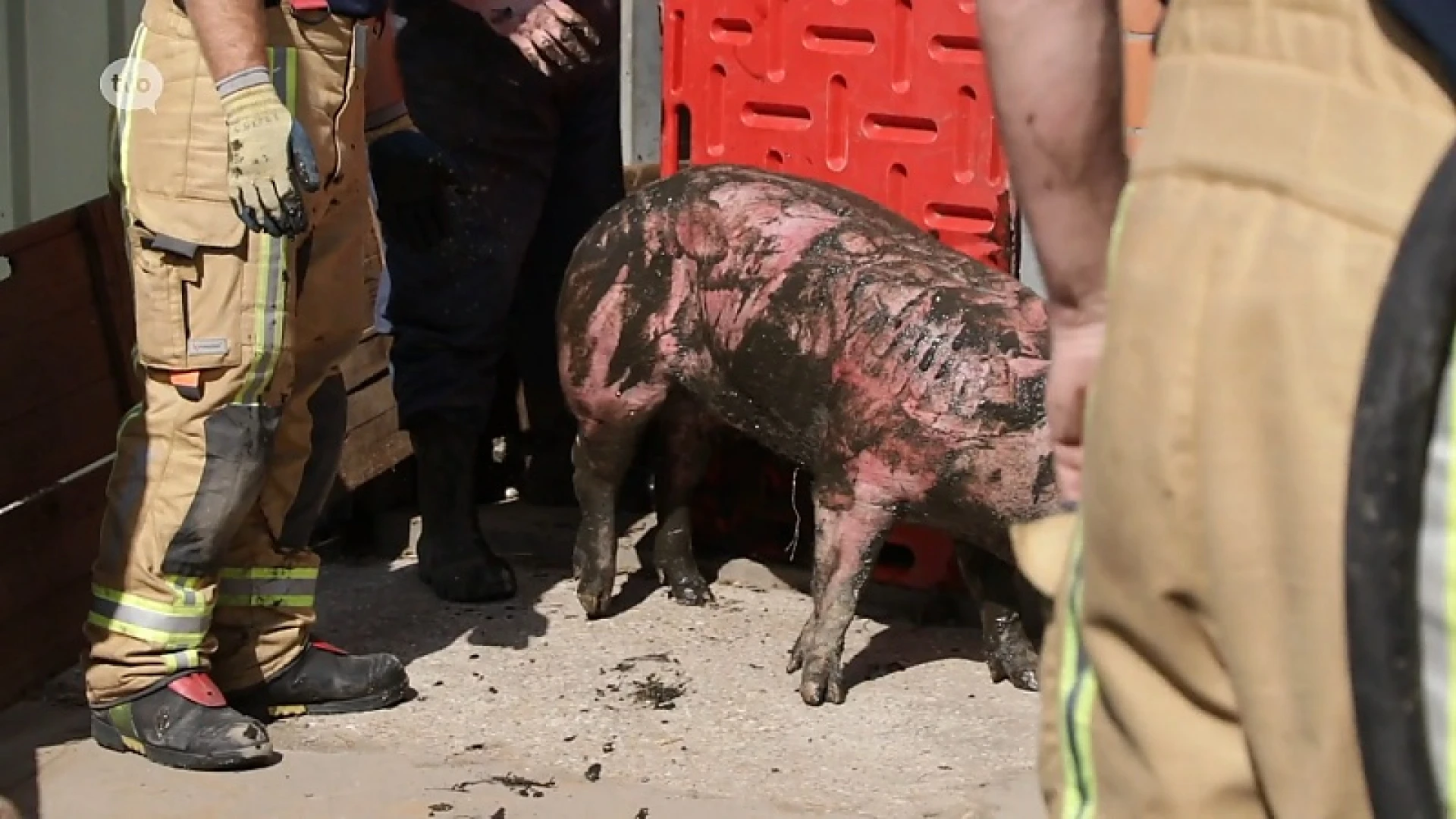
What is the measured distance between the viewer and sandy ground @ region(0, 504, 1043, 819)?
372 centimetres

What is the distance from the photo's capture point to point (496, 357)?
4.93m

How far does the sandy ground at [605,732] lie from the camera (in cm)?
372

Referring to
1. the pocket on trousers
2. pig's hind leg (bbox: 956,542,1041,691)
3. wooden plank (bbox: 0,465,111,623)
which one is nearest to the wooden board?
wooden plank (bbox: 0,465,111,623)

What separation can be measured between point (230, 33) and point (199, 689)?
1.26 metres

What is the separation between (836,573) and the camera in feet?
13.6

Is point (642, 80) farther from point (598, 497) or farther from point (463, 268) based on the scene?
point (598, 497)

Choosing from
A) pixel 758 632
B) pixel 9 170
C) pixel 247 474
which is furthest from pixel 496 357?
pixel 9 170

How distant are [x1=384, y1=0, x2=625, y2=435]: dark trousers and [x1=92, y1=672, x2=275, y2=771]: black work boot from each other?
1196mm

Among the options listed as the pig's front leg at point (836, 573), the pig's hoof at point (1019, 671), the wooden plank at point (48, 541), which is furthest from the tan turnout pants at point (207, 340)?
the pig's hoof at point (1019, 671)

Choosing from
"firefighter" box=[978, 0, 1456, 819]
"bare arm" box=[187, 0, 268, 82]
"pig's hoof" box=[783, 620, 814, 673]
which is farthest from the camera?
"pig's hoof" box=[783, 620, 814, 673]

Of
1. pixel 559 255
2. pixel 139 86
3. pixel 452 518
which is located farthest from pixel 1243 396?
pixel 559 255

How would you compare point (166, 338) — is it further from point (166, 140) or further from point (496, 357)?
point (496, 357)

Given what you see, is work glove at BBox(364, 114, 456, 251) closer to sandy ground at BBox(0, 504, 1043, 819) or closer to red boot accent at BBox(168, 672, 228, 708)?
sandy ground at BBox(0, 504, 1043, 819)

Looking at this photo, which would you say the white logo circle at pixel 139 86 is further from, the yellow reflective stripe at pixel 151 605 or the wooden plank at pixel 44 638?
the wooden plank at pixel 44 638
